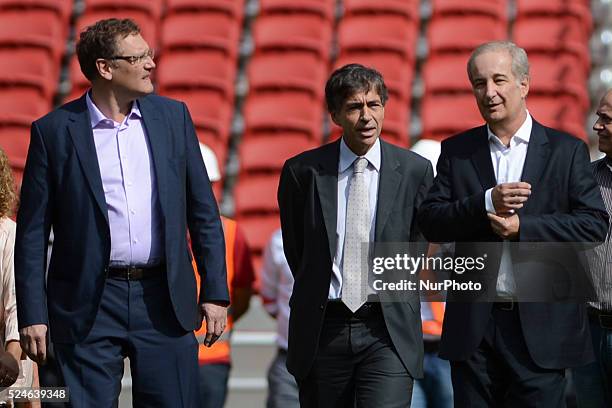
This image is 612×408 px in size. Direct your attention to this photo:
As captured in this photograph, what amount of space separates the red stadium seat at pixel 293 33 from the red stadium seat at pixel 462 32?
742mm

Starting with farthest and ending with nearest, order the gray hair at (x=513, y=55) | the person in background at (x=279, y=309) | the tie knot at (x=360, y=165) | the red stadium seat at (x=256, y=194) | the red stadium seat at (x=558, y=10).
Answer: the red stadium seat at (x=558, y=10) < the red stadium seat at (x=256, y=194) < the person in background at (x=279, y=309) < the tie knot at (x=360, y=165) < the gray hair at (x=513, y=55)

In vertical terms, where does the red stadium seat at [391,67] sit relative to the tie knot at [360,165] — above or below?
above

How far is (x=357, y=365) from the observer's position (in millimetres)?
3576

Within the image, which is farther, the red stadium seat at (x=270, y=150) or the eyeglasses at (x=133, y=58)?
the red stadium seat at (x=270, y=150)

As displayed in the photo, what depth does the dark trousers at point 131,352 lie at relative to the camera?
341 centimetres

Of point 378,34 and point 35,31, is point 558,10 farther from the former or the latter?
point 35,31

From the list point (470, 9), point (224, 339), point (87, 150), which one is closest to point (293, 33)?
point (470, 9)

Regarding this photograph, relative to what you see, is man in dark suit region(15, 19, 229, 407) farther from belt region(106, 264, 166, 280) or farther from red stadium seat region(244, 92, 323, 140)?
red stadium seat region(244, 92, 323, 140)

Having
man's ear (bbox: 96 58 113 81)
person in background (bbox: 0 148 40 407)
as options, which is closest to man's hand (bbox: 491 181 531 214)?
man's ear (bbox: 96 58 113 81)

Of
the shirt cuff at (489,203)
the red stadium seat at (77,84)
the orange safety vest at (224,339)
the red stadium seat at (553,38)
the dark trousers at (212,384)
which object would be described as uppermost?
the red stadium seat at (553,38)

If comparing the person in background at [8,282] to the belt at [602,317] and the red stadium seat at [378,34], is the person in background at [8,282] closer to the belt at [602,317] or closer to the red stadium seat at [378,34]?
the belt at [602,317]

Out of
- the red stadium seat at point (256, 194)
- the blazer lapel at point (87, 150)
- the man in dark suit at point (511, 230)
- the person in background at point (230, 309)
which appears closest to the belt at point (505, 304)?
the man in dark suit at point (511, 230)

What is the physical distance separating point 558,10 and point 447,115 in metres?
1.49

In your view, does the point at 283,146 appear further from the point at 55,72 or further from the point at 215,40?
the point at 55,72
